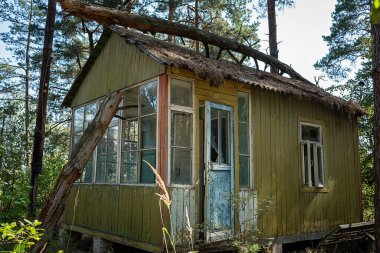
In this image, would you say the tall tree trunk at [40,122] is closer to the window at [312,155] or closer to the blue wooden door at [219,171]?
the blue wooden door at [219,171]

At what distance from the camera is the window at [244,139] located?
23.0ft

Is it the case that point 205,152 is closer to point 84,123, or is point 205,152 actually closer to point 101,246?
point 101,246

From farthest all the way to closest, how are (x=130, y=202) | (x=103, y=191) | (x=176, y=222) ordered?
(x=103, y=191), (x=130, y=202), (x=176, y=222)

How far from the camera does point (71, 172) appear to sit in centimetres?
507

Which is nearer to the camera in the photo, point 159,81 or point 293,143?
point 159,81

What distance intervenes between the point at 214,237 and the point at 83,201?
356cm

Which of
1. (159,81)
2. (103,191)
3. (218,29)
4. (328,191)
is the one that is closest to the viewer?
(159,81)

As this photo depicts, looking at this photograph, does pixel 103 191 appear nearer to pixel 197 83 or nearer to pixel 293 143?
pixel 197 83

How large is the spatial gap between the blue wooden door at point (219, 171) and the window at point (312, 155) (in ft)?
7.93

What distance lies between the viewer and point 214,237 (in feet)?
20.4

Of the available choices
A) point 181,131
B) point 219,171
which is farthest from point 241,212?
point 181,131

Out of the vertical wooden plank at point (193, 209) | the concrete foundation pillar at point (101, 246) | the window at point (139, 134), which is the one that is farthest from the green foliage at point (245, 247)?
the concrete foundation pillar at point (101, 246)

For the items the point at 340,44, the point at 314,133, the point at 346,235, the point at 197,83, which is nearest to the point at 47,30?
the point at 197,83

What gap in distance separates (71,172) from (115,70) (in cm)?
334
